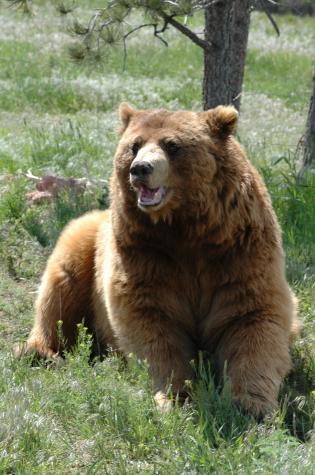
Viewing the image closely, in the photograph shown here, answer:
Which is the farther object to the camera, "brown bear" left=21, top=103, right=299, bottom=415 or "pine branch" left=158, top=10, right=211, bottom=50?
"pine branch" left=158, top=10, right=211, bottom=50

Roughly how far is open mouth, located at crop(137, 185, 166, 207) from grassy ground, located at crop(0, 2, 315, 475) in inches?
32.1

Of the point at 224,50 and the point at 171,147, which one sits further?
the point at 224,50

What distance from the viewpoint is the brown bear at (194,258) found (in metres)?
4.97

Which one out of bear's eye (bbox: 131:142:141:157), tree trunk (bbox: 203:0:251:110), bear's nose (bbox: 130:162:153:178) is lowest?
bear's nose (bbox: 130:162:153:178)

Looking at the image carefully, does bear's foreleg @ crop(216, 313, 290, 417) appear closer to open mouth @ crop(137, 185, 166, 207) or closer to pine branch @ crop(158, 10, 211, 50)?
open mouth @ crop(137, 185, 166, 207)

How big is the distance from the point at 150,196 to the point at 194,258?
1.78 ft

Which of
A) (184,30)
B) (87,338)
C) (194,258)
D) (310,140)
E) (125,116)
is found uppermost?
(184,30)

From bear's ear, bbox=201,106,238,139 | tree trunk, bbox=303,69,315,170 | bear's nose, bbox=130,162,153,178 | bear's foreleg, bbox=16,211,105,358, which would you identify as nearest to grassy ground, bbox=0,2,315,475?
tree trunk, bbox=303,69,315,170

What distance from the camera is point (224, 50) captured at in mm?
8383

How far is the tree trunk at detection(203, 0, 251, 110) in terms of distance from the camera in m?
8.33

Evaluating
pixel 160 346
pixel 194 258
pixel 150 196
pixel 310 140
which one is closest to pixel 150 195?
pixel 150 196

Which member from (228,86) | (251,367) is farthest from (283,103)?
(251,367)

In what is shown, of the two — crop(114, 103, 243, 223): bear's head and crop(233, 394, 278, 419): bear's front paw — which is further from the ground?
crop(114, 103, 243, 223): bear's head

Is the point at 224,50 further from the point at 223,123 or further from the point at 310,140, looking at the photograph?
the point at 223,123
